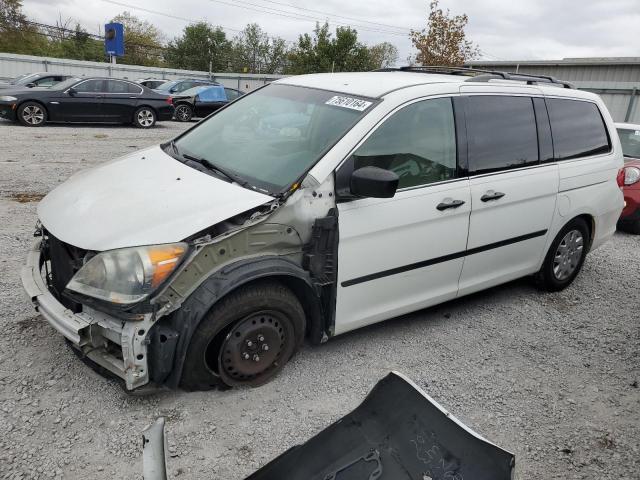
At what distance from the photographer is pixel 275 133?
3.45 metres

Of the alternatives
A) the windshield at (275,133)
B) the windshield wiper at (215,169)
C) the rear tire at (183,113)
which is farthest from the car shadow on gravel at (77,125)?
the windshield wiper at (215,169)

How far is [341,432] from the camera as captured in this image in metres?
2.30

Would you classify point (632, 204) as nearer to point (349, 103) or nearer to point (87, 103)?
point (349, 103)

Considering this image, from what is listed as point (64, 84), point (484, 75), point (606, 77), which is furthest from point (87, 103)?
point (606, 77)

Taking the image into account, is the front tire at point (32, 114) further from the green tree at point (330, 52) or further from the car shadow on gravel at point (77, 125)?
the green tree at point (330, 52)

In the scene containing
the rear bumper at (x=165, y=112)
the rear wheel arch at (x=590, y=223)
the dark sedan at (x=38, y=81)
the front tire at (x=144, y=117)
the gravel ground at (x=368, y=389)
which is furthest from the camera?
the rear bumper at (x=165, y=112)

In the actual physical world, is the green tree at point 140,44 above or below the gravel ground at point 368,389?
above

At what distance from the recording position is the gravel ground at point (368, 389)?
101 inches

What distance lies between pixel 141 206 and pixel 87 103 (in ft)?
41.6

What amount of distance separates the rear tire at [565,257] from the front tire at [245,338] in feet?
8.67

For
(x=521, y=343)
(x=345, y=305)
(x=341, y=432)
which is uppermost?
(x=345, y=305)

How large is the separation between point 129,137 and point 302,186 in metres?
11.3

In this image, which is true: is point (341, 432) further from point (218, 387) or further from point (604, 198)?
point (604, 198)

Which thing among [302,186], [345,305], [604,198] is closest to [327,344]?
[345,305]
